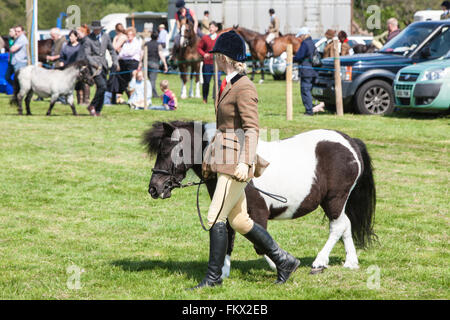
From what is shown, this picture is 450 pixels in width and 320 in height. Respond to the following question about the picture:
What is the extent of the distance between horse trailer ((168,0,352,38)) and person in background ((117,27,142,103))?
17.0 m

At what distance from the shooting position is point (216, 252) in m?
5.75

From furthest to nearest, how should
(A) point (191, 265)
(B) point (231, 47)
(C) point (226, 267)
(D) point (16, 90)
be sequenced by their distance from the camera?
(D) point (16, 90) → (A) point (191, 265) → (C) point (226, 267) → (B) point (231, 47)

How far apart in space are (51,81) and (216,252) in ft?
42.2

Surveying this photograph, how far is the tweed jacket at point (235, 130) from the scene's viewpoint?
5.53 m

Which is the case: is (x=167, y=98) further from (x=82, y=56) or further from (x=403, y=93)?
(x=403, y=93)

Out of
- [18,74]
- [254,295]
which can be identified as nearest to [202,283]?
[254,295]

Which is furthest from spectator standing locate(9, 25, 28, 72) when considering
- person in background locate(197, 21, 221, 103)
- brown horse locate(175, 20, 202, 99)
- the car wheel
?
the car wheel

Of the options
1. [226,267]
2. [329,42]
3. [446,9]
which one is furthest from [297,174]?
[446,9]

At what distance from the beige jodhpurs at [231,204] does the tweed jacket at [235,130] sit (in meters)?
0.11

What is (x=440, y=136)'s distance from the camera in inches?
593

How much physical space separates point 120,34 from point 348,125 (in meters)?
8.66

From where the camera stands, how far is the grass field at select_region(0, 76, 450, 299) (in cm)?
604

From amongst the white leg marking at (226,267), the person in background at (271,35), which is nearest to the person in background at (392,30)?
the person in background at (271,35)

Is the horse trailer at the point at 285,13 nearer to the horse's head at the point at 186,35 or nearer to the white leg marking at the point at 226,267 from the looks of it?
the horse's head at the point at 186,35
